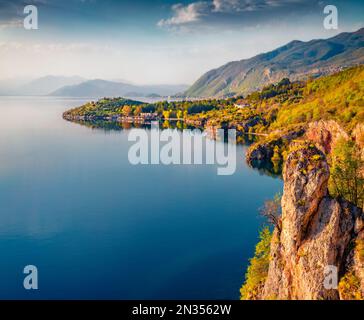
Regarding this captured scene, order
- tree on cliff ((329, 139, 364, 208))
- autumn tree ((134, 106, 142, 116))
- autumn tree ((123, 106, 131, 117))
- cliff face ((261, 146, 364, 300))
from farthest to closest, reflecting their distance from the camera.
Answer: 1. autumn tree ((123, 106, 131, 117))
2. autumn tree ((134, 106, 142, 116))
3. tree on cliff ((329, 139, 364, 208))
4. cliff face ((261, 146, 364, 300))

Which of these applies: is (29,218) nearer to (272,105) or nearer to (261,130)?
(261,130)

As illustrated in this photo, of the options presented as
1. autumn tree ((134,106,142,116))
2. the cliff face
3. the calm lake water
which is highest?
autumn tree ((134,106,142,116))

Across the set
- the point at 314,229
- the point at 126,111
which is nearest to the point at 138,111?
the point at 126,111

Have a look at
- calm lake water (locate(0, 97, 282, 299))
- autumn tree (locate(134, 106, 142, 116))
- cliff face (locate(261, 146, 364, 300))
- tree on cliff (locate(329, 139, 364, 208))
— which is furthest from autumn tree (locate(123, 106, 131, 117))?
cliff face (locate(261, 146, 364, 300))

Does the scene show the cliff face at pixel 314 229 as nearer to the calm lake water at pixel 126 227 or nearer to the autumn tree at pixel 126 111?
Answer: the calm lake water at pixel 126 227

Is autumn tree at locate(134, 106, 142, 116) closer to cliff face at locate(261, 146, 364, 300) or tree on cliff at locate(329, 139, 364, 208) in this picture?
tree on cliff at locate(329, 139, 364, 208)

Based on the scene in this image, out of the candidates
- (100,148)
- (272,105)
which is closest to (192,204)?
(100,148)
